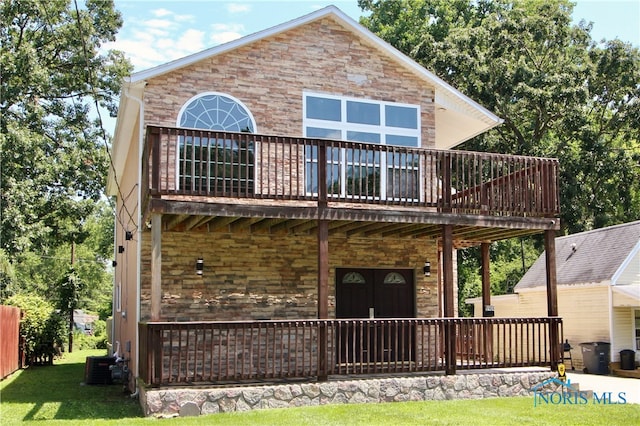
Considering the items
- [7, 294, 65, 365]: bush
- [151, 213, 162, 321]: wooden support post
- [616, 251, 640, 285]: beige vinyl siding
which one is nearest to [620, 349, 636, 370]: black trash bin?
[616, 251, 640, 285]: beige vinyl siding

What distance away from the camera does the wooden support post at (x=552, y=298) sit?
13461 millimetres

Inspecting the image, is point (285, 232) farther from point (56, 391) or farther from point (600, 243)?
point (600, 243)

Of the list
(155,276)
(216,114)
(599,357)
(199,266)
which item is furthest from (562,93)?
(155,276)

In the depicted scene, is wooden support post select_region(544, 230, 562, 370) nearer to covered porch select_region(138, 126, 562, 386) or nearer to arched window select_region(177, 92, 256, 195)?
covered porch select_region(138, 126, 562, 386)

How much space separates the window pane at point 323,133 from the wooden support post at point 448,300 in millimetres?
3056

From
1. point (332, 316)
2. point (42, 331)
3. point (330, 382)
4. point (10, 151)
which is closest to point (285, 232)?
point (332, 316)

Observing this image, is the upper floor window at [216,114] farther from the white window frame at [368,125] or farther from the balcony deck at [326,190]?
the white window frame at [368,125]

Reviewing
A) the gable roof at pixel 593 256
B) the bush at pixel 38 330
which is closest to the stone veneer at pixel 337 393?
the gable roof at pixel 593 256

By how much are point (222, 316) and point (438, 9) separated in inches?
1072

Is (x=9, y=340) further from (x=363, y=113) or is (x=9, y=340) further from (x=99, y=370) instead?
(x=363, y=113)

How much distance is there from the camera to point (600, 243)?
21.7 m

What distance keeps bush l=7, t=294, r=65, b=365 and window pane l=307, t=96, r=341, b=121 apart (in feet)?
40.5

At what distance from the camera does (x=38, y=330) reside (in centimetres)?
2202

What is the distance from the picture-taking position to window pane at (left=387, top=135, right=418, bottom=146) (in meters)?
15.2
